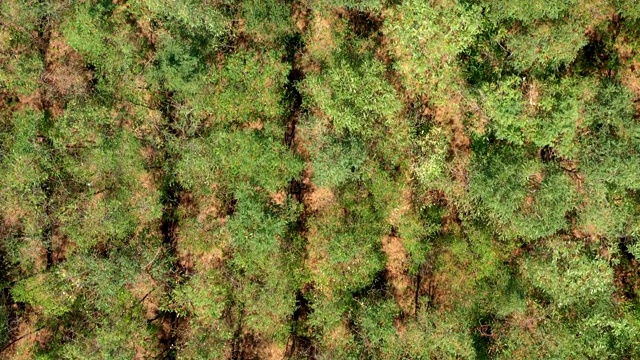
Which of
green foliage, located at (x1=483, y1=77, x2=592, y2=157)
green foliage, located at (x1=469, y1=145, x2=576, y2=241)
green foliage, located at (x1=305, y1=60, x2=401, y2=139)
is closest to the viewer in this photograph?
green foliage, located at (x1=483, y1=77, x2=592, y2=157)

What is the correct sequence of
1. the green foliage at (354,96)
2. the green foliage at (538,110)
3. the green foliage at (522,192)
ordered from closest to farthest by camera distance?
1. the green foliage at (538,110)
2. the green foliage at (522,192)
3. the green foliage at (354,96)

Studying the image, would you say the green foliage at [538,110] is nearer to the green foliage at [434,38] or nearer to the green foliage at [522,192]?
the green foliage at [522,192]

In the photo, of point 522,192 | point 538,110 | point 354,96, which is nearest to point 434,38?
point 354,96

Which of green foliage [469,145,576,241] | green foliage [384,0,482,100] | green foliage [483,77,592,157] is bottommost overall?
green foliage [469,145,576,241]

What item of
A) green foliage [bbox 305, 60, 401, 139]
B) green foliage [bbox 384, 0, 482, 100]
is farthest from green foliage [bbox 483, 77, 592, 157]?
green foliage [bbox 305, 60, 401, 139]

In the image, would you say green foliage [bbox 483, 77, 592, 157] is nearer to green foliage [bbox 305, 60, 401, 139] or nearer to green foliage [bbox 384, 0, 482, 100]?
green foliage [bbox 384, 0, 482, 100]

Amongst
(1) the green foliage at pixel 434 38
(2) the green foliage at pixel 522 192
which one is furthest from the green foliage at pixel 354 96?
(2) the green foliage at pixel 522 192

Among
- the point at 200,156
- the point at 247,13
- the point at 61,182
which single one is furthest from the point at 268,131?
the point at 61,182

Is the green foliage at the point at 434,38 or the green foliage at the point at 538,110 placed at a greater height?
the green foliage at the point at 434,38

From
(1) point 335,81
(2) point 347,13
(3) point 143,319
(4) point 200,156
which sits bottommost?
(3) point 143,319

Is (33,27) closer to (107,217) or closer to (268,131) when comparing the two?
(107,217)

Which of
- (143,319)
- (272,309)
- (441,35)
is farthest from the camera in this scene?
(143,319)
